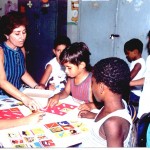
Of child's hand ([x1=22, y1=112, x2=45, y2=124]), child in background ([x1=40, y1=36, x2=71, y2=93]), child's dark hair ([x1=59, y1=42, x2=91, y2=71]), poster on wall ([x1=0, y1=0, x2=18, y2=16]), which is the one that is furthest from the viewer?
poster on wall ([x1=0, y1=0, x2=18, y2=16])

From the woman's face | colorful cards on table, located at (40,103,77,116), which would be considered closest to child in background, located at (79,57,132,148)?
colorful cards on table, located at (40,103,77,116)

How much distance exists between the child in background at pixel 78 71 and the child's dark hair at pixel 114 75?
793 mm

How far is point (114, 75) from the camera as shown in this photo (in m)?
Answer: 1.55

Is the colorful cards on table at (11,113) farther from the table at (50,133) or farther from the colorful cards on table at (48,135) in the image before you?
the colorful cards on table at (48,135)

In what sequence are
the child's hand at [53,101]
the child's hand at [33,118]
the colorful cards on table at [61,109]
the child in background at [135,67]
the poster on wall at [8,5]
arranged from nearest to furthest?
the child's hand at [33,118] → the colorful cards on table at [61,109] → the child's hand at [53,101] → the child in background at [135,67] → the poster on wall at [8,5]

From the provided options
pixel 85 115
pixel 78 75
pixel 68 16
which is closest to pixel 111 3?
pixel 68 16

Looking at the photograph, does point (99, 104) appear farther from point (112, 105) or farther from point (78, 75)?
point (112, 105)

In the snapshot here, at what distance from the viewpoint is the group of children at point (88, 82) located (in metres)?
1.50

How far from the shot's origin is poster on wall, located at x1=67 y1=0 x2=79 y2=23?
5.43 metres

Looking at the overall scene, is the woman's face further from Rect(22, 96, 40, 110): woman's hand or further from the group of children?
Rect(22, 96, 40, 110): woman's hand

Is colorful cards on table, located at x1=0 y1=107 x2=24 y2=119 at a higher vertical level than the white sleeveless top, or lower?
lower

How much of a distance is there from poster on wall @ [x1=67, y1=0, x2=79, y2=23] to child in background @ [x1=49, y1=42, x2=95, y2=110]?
3135 mm

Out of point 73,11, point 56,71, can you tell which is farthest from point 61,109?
point 73,11

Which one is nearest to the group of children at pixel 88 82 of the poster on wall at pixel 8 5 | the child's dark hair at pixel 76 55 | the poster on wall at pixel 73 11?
the child's dark hair at pixel 76 55
